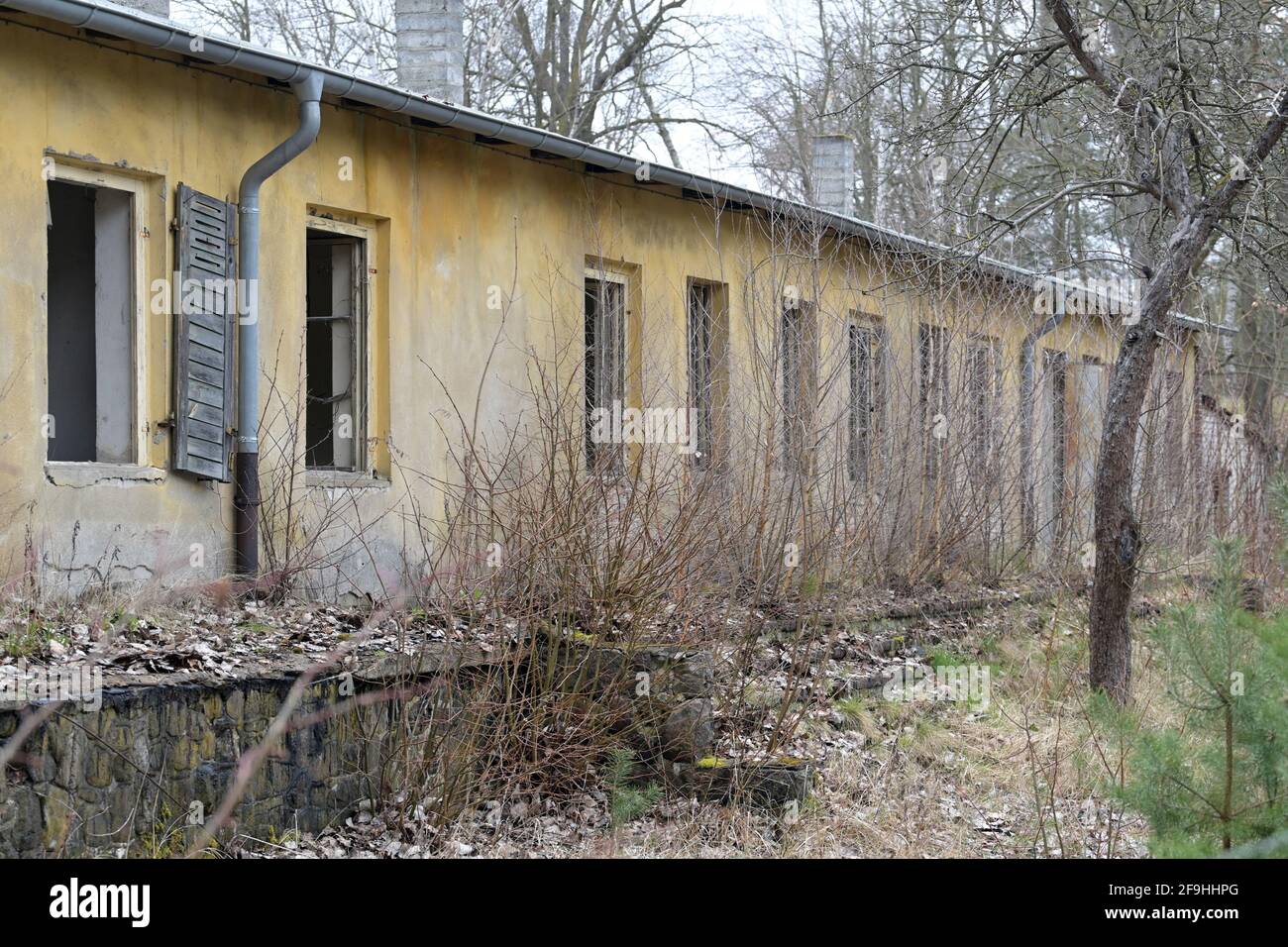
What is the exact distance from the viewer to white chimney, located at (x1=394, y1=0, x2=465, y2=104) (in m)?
11.1

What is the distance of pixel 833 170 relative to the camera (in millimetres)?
16609

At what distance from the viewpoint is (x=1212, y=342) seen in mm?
18750

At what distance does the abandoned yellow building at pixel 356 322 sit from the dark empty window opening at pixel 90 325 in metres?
0.02

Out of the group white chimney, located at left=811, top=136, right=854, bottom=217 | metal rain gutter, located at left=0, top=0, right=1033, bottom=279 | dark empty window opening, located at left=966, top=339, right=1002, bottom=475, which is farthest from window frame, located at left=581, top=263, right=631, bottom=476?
white chimney, located at left=811, top=136, right=854, bottom=217

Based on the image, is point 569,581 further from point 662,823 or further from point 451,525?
point 662,823

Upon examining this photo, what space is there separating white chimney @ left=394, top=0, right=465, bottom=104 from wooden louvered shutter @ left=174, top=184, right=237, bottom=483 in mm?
3030

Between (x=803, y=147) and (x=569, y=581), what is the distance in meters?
16.8

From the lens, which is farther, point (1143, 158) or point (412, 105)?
point (412, 105)

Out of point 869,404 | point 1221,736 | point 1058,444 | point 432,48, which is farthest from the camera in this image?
point 1058,444

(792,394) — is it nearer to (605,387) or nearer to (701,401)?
(701,401)

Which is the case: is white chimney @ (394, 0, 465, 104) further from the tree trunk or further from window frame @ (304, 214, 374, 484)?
the tree trunk

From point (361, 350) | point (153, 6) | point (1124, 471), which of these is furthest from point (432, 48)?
point (1124, 471)

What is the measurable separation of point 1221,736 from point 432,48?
8589mm
